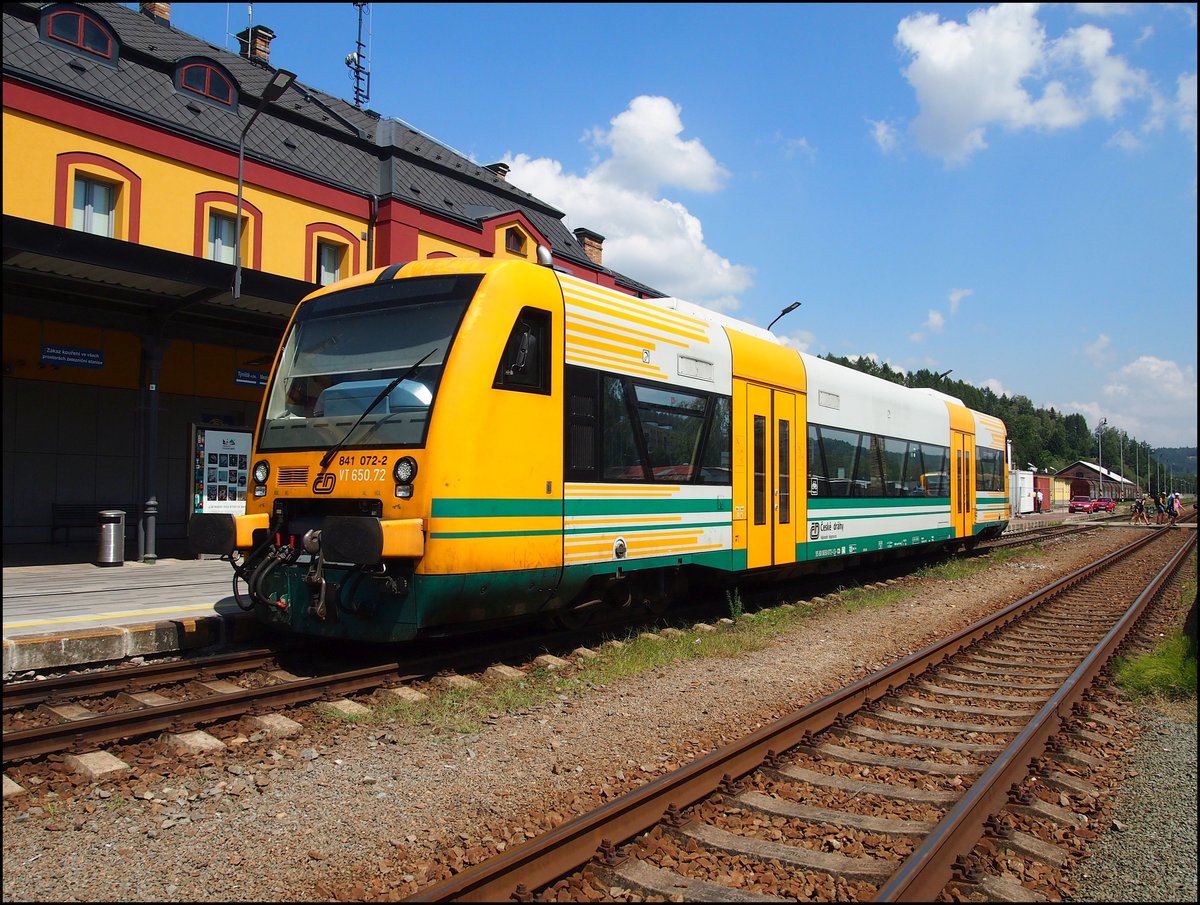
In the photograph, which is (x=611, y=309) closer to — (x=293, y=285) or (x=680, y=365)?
(x=680, y=365)

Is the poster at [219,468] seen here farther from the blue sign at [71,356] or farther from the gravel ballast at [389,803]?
the gravel ballast at [389,803]

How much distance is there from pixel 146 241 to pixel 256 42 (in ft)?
35.6

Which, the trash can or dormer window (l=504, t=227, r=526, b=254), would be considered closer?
the trash can

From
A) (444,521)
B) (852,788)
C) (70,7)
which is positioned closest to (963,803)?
(852,788)

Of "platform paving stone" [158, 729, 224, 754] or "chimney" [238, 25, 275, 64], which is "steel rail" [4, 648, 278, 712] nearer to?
"platform paving stone" [158, 729, 224, 754]

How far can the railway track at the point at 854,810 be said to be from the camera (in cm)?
371

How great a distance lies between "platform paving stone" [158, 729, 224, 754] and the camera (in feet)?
17.1

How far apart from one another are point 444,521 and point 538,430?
122 centimetres

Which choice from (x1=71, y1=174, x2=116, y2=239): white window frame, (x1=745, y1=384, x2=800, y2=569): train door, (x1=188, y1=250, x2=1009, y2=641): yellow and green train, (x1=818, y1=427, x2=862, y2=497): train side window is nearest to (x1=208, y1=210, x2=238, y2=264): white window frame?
(x1=71, y1=174, x2=116, y2=239): white window frame

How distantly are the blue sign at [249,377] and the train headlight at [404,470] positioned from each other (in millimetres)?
10642

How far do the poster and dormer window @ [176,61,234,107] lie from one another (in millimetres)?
8591

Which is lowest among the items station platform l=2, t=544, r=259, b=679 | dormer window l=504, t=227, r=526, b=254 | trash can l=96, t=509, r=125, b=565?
station platform l=2, t=544, r=259, b=679

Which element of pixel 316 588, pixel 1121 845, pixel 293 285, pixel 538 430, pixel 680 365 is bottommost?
pixel 1121 845

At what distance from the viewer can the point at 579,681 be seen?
23.0ft
